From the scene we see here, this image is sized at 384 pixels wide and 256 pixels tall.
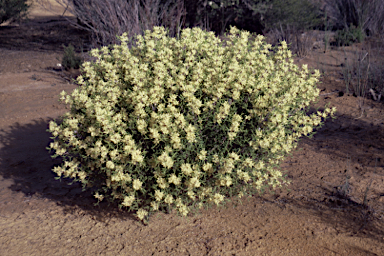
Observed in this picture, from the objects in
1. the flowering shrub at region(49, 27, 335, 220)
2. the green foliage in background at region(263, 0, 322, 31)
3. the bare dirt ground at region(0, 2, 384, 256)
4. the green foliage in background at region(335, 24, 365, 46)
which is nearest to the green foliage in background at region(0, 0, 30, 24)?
the green foliage in background at region(263, 0, 322, 31)

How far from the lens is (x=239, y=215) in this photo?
297 centimetres

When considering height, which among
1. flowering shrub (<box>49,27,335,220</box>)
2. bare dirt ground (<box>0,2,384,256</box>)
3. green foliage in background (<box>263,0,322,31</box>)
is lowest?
bare dirt ground (<box>0,2,384,256</box>)

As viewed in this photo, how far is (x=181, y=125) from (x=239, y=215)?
1.07 m

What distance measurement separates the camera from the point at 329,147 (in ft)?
13.7

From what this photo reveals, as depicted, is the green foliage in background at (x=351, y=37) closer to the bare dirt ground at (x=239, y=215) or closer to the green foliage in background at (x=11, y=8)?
the bare dirt ground at (x=239, y=215)

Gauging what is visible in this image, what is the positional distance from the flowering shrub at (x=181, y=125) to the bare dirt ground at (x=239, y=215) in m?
0.29

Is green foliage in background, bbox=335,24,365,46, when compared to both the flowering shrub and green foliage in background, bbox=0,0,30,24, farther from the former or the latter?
green foliage in background, bbox=0,0,30,24

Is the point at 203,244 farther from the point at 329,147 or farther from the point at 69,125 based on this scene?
the point at 329,147

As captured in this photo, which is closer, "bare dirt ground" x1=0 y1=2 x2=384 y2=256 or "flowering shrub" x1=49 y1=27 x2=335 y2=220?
"flowering shrub" x1=49 y1=27 x2=335 y2=220

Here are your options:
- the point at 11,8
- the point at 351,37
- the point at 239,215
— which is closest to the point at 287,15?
the point at 351,37

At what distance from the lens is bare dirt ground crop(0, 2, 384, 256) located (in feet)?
8.63

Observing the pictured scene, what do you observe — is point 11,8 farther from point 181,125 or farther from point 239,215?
point 239,215

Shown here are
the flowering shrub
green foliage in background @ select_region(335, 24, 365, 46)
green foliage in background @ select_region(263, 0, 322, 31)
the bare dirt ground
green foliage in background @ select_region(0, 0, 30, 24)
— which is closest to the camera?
the flowering shrub

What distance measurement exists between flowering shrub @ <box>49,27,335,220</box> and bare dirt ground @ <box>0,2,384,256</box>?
0.94ft
